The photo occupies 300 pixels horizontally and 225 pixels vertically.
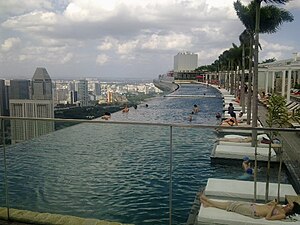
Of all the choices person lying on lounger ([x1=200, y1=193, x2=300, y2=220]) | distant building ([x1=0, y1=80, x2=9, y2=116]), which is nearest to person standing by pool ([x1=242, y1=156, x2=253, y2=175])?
person lying on lounger ([x1=200, y1=193, x2=300, y2=220])

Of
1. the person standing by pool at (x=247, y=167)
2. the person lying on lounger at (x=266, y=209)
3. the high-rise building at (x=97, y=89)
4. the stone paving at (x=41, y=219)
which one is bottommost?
the person lying on lounger at (x=266, y=209)

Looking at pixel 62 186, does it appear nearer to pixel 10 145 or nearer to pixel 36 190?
pixel 36 190

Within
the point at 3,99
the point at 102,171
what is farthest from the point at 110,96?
the point at 102,171

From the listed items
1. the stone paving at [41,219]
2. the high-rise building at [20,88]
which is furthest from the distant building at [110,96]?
the stone paving at [41,219]

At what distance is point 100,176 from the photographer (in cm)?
505

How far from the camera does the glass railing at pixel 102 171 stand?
3.94 m

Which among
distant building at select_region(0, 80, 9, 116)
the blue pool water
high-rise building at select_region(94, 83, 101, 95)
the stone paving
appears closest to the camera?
the stone paving

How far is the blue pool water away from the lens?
4.16 metres

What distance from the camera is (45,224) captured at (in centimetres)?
348

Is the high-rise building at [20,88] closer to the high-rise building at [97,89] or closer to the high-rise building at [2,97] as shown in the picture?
the high-rise building at [2,97]

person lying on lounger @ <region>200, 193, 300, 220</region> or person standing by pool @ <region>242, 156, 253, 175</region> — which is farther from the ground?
person standing by pool @ <region>242, 156, 253, 175</region>

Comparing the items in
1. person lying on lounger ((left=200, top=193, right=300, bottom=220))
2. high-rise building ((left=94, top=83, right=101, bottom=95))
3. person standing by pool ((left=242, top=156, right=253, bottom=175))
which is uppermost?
high-rise building ((left=94, top=83, right=101, bottom=95))

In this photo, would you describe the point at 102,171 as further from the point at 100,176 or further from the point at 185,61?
the point at 185,61

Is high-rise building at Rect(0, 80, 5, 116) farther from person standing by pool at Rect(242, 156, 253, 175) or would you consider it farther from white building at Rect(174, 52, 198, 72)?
white building at Rect(174, 52, 198, 72)
